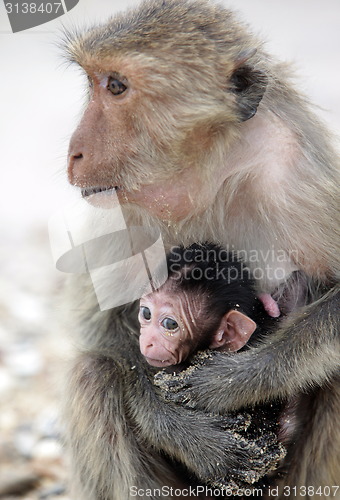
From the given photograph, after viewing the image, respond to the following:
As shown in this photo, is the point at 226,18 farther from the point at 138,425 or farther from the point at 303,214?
the point at 138,425

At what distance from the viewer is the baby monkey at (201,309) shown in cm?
312

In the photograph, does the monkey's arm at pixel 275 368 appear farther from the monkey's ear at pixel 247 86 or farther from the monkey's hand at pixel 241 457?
the monkey's ear at pixel 247 86

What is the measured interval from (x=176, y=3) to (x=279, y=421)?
5.39 ft

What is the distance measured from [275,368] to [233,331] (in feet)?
0.91

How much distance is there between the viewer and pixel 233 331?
10.5 ft

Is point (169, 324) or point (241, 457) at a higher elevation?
point (169, 324)

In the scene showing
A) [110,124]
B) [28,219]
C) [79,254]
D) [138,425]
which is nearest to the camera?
[110,124]

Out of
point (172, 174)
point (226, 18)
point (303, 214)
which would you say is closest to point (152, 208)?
point (172, 174)

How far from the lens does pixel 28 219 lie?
22.5ft

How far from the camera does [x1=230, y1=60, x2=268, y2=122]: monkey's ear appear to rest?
9.78 feet

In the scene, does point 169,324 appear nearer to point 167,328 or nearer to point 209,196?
point 167,328

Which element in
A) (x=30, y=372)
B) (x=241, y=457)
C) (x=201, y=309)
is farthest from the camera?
(x=30, y=372)

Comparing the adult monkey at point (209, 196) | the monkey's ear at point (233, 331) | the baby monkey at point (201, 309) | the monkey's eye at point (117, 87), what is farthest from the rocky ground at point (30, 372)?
the monkey's eye at point (117, 87)

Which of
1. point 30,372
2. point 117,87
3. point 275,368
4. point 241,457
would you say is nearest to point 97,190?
point 117,87
